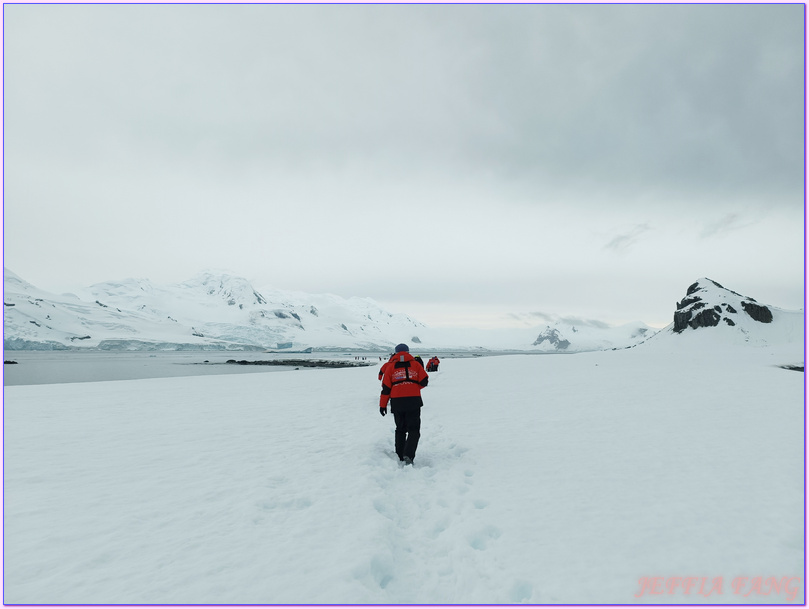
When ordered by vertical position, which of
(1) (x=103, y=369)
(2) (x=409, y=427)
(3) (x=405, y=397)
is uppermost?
(3) (x=405, y=397)

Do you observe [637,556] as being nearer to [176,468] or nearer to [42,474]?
[176,468]

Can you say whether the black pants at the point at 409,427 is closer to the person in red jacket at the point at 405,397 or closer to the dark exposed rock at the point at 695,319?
the person in red jacket at the point at 405,397

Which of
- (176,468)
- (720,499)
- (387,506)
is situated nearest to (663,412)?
(720,499)

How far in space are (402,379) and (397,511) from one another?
315 centimetres

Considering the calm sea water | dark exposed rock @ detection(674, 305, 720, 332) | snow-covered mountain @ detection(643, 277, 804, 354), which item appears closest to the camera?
Answer: the calm sea water

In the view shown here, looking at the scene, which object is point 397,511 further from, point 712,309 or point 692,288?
point 692,288

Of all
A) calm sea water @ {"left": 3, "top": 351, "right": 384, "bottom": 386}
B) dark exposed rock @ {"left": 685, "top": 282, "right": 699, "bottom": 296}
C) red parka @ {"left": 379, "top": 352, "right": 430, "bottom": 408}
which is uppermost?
dark exposed rock @ {"left": 685, "top": 282, "right": 699, "bottom": 296}

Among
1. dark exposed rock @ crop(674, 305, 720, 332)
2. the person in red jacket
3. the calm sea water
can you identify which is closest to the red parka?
the person in red jacket

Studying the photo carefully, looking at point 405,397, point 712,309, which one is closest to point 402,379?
point 405,397

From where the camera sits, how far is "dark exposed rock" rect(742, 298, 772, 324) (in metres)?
121

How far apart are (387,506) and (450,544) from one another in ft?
5.18

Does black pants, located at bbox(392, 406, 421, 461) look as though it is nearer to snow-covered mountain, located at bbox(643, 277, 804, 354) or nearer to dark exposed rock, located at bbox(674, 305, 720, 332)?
snow-covered mountain, located at bbox(643, 277, 804, 354)

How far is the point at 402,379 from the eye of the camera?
954cm

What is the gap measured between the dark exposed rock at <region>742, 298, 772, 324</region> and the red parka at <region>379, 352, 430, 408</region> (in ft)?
501
